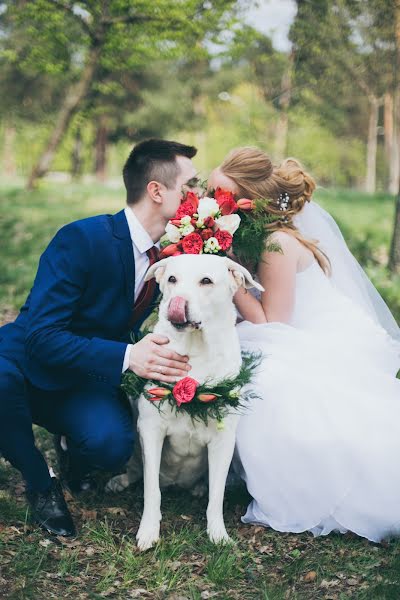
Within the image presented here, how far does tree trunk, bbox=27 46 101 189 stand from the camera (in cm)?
1342

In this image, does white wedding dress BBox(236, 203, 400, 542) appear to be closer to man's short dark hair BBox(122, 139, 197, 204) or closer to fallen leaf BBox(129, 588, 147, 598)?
fallen leaf BBox(129, 588, 147, 598)

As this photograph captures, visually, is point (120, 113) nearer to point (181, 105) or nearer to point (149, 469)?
point (181, 105)

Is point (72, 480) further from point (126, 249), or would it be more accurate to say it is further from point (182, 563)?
point (126, 249)

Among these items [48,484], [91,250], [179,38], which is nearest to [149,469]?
[48,484]

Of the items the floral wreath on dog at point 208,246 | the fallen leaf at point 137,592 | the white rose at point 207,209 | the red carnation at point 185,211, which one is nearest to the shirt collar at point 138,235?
the floral wreath on dog at point 208,246

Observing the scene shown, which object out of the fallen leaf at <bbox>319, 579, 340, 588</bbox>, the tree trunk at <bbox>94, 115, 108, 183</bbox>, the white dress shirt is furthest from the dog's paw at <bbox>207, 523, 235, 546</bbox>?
the tree trunk at <bbox>94, 115, 108, 183</bbox>

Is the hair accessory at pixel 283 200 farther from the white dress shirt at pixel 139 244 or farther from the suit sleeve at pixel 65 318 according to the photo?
the suit sleeve at pixel 65 318

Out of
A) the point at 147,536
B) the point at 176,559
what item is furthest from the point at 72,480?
the point at 176,559

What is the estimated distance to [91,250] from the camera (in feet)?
11.3

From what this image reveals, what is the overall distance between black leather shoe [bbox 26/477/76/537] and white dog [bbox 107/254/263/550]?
405 millimetres

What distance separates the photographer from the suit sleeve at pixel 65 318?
3.31 meters

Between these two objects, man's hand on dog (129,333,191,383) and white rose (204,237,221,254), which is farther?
white rose (204,237,221,254)

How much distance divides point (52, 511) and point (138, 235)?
1593 mm

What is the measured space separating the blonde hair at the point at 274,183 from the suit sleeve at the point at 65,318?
3.73 feet
